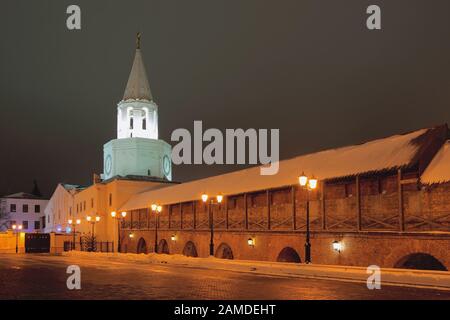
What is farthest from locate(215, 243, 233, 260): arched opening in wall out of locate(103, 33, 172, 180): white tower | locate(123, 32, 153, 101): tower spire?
locate(123, 32, 153, 101): tower spire

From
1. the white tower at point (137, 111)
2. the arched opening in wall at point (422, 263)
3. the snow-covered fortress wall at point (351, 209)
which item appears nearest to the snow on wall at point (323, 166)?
the snow-covered fortress wall at point (351, 209)

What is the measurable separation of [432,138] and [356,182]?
3.88 meters

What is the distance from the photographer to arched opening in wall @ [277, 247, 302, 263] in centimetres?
3127

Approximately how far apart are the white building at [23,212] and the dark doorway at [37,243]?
31621mm

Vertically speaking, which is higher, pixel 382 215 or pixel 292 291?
pixel 382 215

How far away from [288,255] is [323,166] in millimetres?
5549

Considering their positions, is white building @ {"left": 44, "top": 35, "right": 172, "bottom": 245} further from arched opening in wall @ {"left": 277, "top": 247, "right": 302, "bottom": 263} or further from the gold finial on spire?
arched opening in wall @ {"left": 277, "top": 247, "right": 302, "bottom": 263}

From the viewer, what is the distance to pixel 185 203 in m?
43.6

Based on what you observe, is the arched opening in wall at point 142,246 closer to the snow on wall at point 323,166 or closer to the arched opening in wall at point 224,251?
the snow on wall at point 323,166

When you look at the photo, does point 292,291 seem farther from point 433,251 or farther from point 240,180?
point 240,180

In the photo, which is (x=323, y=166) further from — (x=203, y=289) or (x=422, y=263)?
(x=203, y=289)

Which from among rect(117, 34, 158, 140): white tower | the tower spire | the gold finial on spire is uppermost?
the gold finial on spire

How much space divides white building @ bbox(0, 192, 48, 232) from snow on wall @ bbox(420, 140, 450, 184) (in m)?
87.7

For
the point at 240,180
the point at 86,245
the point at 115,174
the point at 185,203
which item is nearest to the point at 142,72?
the point at 115,174
